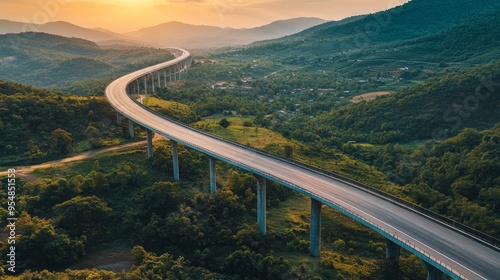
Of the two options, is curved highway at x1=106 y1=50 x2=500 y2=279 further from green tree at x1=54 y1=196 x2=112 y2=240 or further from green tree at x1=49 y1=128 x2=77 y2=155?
green tree at x1=49 y1=128 x2=77 y2=155

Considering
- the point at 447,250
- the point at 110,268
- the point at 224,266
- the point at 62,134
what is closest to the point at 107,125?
the point at 62,134

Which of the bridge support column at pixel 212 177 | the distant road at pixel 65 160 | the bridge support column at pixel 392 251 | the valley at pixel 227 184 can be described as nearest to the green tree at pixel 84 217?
the valley at pixel 227 184

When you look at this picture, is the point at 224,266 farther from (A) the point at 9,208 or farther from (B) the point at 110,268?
(A) the point at 9,208

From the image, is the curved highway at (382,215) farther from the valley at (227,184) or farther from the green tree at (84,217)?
the green tree at (84,217)

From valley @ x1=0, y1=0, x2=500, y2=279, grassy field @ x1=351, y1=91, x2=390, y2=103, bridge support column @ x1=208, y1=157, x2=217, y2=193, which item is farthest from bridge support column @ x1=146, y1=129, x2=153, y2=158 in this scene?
grassy field @ x1=351, y1=91, x2=390, y2=103

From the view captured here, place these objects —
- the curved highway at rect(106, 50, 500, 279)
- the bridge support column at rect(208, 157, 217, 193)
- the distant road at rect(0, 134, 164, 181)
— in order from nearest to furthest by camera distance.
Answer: the curved highway at rect(106, 50, 500, 279), the bridge support column at rect(208, 157, 217, 193), the distant road at rect(0, 134, 164, 181)

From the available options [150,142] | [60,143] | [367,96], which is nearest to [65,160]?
[60,143]
